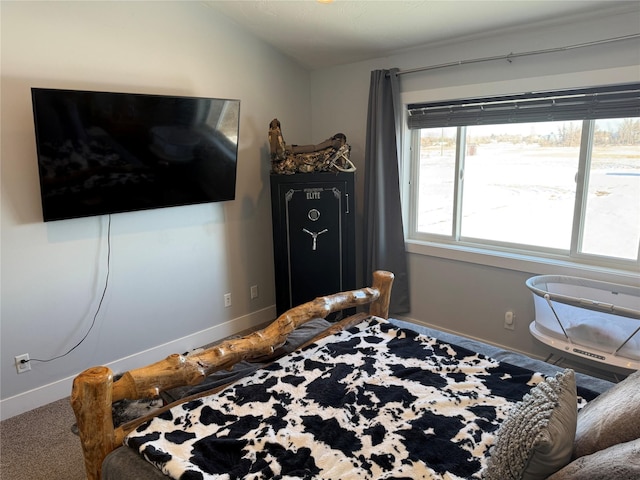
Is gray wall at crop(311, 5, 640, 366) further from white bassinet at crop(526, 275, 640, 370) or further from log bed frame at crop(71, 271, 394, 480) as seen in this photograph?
log bed frame at crop(71, 271, 394, 480)

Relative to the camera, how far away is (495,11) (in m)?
2.63

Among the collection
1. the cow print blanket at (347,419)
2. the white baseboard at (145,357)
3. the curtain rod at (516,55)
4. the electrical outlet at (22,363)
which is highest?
the curtain rod at (516,55)

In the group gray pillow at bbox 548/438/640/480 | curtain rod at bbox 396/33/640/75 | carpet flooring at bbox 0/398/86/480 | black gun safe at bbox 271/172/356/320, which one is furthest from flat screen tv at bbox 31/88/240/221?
gray pillow at bbox 548/438/640/480

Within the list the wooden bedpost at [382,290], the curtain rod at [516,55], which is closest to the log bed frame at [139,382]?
the wooden bedpost at [382,290]

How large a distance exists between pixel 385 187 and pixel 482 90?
3.40 ft

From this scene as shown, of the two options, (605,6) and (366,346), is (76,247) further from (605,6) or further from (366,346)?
(605,6)

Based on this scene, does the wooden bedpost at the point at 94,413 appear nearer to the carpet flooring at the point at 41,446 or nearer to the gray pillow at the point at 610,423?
the carpet flooring at the point at 41,446

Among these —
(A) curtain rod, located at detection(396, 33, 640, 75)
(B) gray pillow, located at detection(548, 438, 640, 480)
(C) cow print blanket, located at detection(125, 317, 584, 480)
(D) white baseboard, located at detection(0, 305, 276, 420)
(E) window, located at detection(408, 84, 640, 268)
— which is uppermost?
(A) curtain rod, located at detection(396, 33, 640, 75)

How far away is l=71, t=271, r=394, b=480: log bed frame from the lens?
136 cm

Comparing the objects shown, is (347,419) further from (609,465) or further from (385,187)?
(385,187)

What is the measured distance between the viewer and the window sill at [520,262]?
267cm

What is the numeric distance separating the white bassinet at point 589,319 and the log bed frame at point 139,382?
1.50 meters

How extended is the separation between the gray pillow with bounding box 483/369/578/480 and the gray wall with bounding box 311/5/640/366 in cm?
178

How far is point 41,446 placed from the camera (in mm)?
2359
